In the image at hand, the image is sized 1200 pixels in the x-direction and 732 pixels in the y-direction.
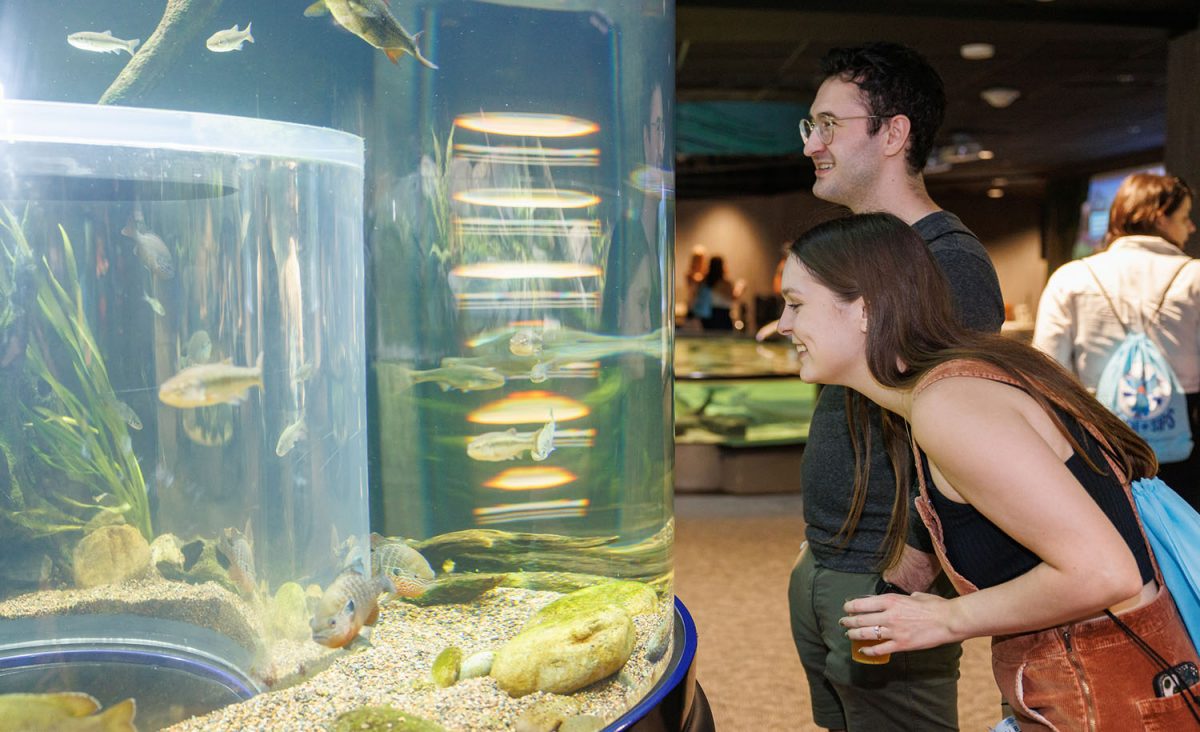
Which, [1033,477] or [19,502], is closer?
[1033,477]

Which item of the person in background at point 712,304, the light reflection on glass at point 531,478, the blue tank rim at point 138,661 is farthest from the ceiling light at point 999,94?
the blue tank rim at point 138,661

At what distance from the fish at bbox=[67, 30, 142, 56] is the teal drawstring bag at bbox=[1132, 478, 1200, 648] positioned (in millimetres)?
1406

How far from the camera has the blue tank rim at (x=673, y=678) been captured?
1.49 meters

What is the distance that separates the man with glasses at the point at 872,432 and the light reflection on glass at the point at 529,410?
0.58m

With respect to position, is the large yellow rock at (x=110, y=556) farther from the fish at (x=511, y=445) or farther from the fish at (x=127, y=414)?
the fish at (x=511, y=445)

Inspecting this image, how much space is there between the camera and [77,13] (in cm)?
123

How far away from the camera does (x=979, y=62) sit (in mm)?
7508

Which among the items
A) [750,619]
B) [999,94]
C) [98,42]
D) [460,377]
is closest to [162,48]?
[98,42]

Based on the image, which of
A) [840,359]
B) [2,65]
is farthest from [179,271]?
[840,359]

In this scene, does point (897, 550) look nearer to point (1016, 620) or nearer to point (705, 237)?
point (1016, 620)

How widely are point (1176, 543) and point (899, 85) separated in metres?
1.02

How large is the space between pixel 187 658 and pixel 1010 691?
3.60 feet

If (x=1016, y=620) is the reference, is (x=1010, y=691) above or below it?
below

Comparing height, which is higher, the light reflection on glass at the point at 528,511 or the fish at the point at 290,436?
the fish at the point at 290,436
